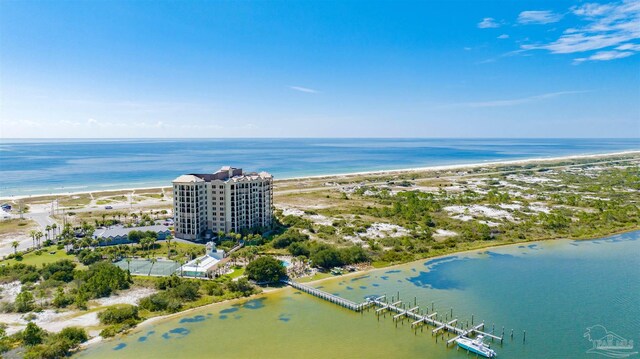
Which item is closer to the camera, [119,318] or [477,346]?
[477,346]

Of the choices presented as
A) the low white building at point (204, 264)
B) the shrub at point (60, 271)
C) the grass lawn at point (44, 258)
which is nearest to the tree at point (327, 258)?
the low white building at point (204, 264)

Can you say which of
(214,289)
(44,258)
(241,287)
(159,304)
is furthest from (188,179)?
(159,304)

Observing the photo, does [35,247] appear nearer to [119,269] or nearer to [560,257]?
[119,269]

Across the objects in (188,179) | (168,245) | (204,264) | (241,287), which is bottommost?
(241,287)

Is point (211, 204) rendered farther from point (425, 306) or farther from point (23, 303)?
point (425, 306)

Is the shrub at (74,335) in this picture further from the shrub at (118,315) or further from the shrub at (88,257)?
the shrub at (88,257)

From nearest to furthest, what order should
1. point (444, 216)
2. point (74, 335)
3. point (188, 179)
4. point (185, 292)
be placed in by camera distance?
point (74, 335)
point (185, 292)
point (188, 179)
point (444, 216)

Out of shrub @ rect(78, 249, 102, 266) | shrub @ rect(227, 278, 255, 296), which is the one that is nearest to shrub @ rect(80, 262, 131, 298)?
shrub @ rect(78, 249, 102, 266)
